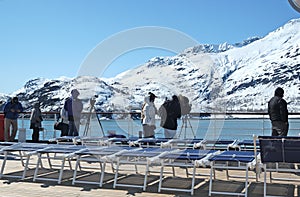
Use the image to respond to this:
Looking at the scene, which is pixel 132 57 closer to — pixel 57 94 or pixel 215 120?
pixel 215 120

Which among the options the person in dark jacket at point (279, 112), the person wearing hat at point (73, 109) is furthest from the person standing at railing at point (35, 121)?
the person in dark jacket at point (279, 112)

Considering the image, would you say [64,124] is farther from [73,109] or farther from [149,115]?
[149,115]

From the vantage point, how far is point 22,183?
500cm

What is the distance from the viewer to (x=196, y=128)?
29.7 ft

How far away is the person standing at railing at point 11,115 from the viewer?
898cm

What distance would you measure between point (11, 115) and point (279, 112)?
221 inches

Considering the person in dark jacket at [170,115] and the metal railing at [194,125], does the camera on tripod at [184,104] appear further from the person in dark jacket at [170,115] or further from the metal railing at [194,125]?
the metal railing at [194,125]

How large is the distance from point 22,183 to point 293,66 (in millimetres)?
115849

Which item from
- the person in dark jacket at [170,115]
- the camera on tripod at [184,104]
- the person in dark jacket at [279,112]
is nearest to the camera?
the person in dark jacket at [279,112]

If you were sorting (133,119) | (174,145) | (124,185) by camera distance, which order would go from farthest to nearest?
(133,119) < (174,145) < (124,185)

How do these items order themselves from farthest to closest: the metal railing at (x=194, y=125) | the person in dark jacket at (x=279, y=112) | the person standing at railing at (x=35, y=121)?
the person standing at railing at (x=35, y=121) < the metal railing at (x=194, y=125) < the person in dark jacket at (x=279, y=112)

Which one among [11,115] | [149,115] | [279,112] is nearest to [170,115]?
[149,115]

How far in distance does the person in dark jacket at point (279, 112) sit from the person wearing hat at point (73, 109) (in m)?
3.78

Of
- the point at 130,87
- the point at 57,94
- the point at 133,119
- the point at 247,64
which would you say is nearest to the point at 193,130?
the point at 133,119
